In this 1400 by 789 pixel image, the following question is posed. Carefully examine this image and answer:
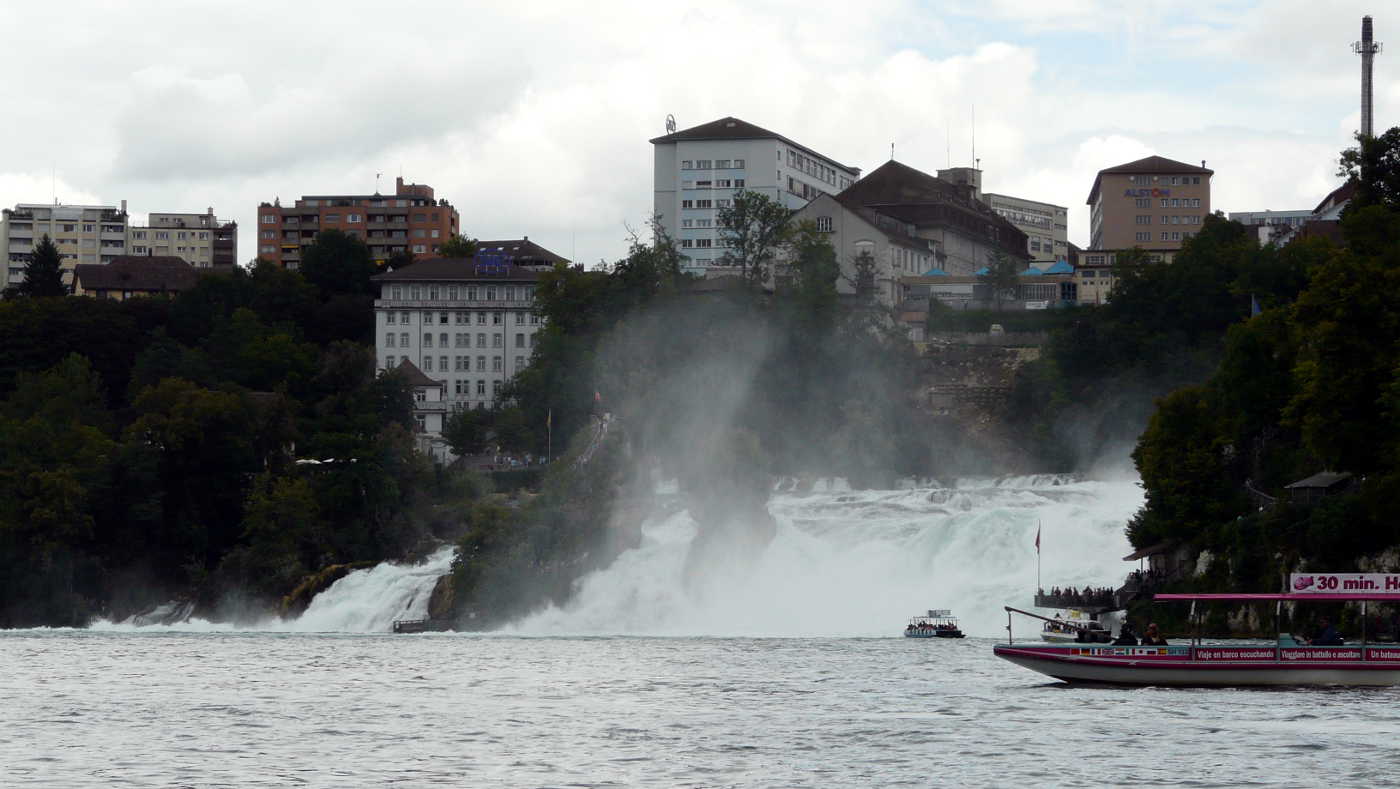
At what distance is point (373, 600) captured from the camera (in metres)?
113

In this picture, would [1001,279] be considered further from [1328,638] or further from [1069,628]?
[1328,638]

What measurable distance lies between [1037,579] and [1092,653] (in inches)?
1702

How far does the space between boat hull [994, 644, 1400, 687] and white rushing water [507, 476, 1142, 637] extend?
3747 centimetres

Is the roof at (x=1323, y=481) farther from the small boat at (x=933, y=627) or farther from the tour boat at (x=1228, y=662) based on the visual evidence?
the tour boat at (x=1228, y=662)

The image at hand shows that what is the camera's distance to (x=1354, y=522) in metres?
79.4

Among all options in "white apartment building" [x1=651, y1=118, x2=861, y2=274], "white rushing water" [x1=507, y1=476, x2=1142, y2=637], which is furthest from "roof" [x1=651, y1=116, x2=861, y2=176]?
"white rushing water" [x1=507, y1=476, x2=1142, y2=637]

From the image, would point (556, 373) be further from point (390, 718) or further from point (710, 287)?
point (390, 718)

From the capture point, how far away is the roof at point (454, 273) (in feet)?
610

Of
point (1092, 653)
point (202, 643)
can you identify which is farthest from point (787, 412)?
point (1092, 653)

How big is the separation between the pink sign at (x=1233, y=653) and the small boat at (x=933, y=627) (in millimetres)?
32457

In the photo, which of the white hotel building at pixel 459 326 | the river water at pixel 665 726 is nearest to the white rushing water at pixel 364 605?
the river water at pixel 665 726

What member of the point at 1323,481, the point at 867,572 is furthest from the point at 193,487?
the point at 1323,481

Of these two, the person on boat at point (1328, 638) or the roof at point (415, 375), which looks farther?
the roof at point (415, 375)

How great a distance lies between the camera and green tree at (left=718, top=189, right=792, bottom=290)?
167 meters
